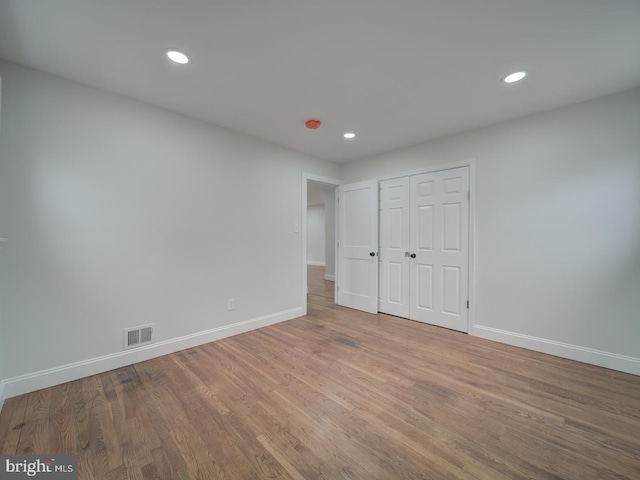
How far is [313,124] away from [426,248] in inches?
88.0

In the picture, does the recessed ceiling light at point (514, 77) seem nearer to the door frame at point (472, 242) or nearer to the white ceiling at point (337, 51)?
the white ceiling at point (337, 51)

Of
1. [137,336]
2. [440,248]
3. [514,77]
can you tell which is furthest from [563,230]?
[137,336]

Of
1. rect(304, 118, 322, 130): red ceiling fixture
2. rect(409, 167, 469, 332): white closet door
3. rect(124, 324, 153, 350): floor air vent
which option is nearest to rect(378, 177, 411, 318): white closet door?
rect(409, 167, 469, 332): white closet door

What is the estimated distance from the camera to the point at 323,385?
80.5 inches

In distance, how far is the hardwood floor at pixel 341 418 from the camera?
1.33 m

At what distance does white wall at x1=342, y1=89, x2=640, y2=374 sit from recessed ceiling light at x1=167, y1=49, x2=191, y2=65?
10.2 feet

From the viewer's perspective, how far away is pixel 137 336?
7.95 ft

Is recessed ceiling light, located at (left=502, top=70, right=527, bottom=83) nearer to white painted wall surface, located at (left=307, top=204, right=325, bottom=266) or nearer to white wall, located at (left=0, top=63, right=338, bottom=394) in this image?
white wall, located at (left=0, top=63, right=338, bottom=394)

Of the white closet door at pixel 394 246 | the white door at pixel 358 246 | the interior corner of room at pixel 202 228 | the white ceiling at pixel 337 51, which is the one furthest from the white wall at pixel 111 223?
the white closet door at pixel 394 246

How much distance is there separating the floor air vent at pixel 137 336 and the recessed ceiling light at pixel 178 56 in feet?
7.79

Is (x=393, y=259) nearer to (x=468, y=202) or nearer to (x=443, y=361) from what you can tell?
(x=468, y=202)

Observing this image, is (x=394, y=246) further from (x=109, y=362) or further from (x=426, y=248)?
(x=109, y=362)

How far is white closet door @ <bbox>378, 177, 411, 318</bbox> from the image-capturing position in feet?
12.2

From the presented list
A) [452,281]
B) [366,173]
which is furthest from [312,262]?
[452,281]
